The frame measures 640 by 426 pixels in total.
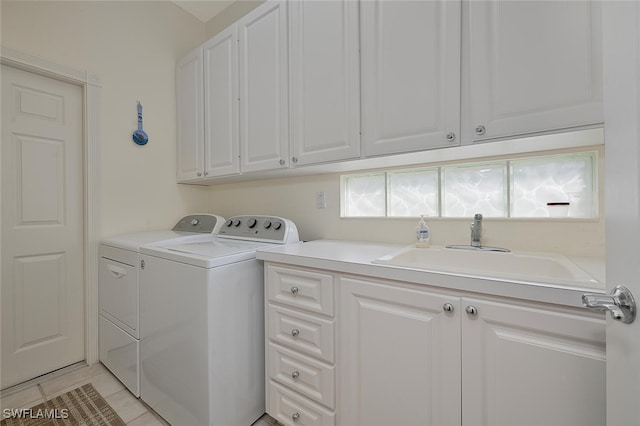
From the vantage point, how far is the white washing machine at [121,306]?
1.57 metres

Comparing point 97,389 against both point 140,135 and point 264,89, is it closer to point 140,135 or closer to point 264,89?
point 140,135

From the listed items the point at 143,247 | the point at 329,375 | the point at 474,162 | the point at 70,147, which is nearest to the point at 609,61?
the point at 474,162

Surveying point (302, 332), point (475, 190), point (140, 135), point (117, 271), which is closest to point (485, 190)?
point (475, 190)

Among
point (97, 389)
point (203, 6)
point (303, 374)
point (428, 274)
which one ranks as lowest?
point (97, 389)

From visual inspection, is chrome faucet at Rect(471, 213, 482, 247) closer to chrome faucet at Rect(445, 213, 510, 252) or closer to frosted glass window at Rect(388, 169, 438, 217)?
chrome faucet at Rect(445, 213, 510, 252)

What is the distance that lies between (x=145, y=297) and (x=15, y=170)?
1.22m

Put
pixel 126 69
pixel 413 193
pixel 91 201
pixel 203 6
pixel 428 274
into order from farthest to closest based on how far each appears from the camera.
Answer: pixel 203 6, pixel 126 69, pixel 91 201, pixel 413 193, pixel 428 274

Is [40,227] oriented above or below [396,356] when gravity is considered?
above

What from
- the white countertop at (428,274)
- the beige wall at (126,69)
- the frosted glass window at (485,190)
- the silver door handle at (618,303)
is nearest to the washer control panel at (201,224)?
the beige wall at (126,69)

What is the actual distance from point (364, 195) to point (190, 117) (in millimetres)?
1632

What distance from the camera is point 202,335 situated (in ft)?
4.00

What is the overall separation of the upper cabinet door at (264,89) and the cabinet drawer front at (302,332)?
2.87 ft

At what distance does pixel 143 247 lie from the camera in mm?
1512

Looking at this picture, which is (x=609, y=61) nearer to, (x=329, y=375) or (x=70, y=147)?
(x=329, y=375)
